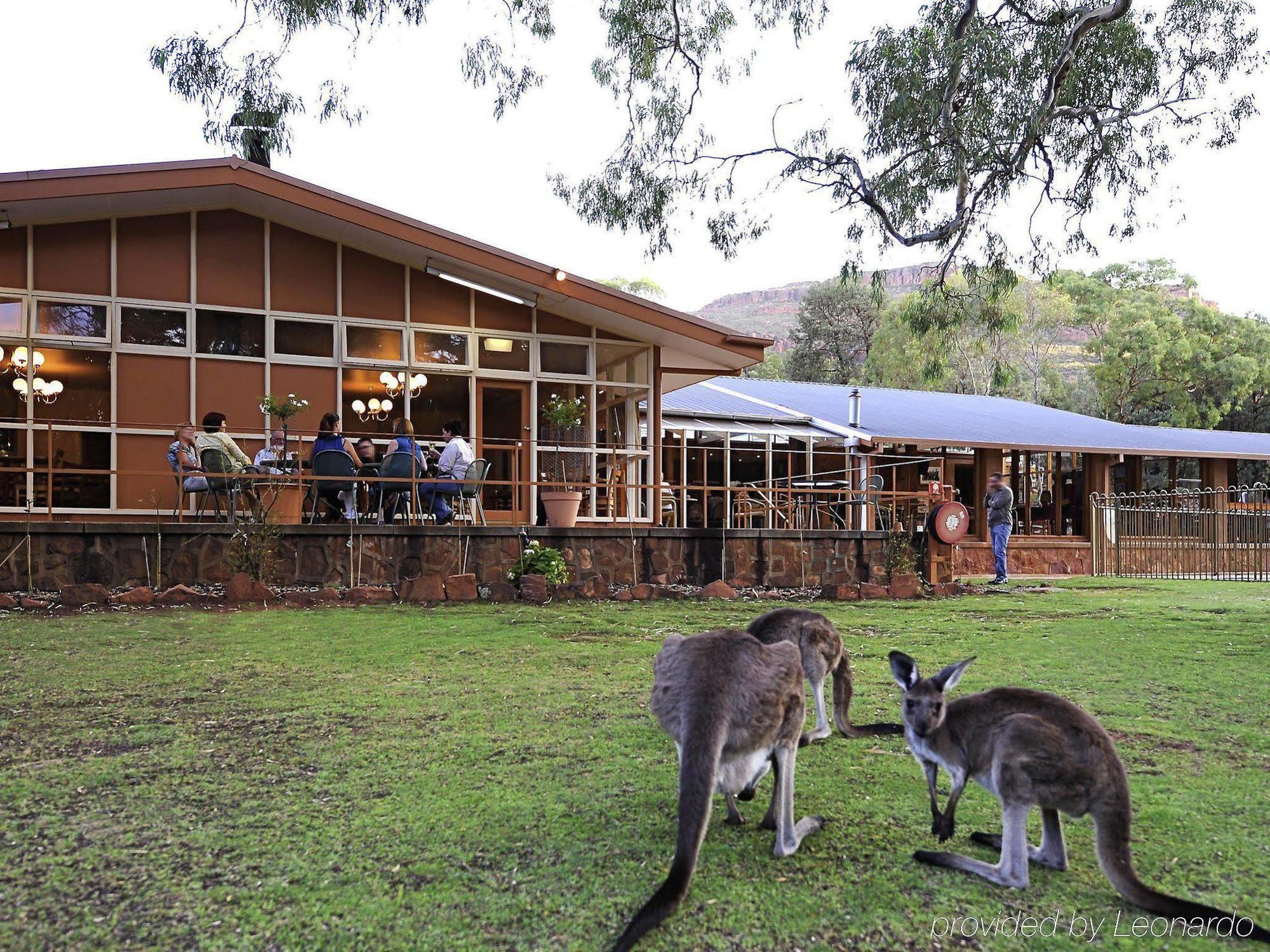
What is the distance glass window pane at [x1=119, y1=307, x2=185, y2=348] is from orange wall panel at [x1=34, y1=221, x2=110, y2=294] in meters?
0.46

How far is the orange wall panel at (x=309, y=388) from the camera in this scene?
15.6 m

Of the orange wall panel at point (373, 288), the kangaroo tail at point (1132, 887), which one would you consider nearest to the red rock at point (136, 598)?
the orange wall panel at point (373, 288)

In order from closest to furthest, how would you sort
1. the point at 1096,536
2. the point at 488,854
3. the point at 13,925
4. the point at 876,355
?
the point at 13,925
the point at 488,854
the point at 1096,536
the point at 876,355

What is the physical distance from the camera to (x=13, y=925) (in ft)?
9.57

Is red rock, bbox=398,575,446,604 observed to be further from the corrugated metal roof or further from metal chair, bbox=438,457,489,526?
the corrugated metal roof

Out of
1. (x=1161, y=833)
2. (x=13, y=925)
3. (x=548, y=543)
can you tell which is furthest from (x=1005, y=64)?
(x=13, y=925)

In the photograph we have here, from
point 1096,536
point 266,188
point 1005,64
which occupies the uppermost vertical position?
point 1005,64

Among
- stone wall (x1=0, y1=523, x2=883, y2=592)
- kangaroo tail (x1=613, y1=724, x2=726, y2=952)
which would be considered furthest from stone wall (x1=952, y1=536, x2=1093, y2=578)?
kangaroo tail (x1=613, y1=724, x2=726, y2=952)

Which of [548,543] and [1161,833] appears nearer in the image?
[1161,833]

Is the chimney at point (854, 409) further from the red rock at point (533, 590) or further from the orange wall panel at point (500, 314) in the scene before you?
the red rock at point (533, 590)

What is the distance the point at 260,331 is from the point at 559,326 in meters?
4.73

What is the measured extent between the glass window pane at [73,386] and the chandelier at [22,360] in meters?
0.05

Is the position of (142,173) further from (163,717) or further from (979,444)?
(979,444)

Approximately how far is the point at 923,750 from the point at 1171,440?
29.6 meters
